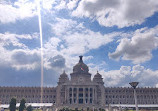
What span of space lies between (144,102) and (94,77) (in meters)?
32.3

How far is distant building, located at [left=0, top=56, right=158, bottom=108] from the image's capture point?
97750mm

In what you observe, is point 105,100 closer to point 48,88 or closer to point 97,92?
point 97,92

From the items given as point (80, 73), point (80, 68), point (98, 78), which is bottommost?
point (98, 78)

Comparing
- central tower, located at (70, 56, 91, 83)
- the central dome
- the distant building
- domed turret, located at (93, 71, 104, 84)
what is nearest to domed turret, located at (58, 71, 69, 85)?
the distant building

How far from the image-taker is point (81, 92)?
9762 cm

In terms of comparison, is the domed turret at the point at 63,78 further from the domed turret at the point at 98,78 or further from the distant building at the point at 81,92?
the domed turret at the point at 98,78

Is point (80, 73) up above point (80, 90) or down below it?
above

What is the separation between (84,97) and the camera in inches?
3782

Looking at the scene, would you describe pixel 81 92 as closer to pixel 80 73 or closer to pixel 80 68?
pixel 80 73

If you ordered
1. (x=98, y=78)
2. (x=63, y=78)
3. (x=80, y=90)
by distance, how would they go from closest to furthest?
(x=80, y=90) < (x=63, y=78) < (x=98, y=78)

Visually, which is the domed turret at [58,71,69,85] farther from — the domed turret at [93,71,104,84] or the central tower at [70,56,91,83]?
the domed turret at [93,71,104,84]

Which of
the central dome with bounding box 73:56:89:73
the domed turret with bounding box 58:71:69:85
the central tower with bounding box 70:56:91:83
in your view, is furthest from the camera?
the domed turret with bounding box 58:71:69:85

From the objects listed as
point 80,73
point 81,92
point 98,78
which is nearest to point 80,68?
point 80,73

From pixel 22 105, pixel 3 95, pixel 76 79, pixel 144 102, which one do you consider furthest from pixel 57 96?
pixel 144 102
